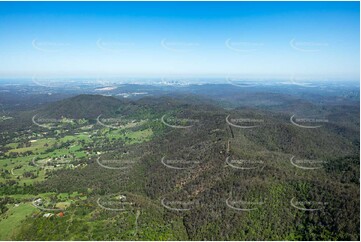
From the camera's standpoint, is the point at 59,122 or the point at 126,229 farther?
the point at 59,122

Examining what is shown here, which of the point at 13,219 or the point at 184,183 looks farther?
the point at 184,183

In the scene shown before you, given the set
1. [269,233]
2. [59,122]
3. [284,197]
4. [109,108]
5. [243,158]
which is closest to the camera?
[269,233]

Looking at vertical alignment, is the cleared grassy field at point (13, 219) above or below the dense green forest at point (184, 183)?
below

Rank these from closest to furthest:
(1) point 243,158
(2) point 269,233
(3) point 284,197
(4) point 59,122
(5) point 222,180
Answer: (2) point 269,233 → (3) point 284,197 → (5) point 222,180 → (1) point 243,158 → (4) point 59,122

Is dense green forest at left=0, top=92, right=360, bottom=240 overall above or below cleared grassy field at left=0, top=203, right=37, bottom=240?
above

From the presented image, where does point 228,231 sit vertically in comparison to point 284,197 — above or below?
below

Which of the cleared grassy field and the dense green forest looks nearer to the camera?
the dense green forest

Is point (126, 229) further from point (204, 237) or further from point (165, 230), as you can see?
point (204, 237)

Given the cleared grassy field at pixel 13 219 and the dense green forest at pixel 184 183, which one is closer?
the dense green forest at pixel 184 183

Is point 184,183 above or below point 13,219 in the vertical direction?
above

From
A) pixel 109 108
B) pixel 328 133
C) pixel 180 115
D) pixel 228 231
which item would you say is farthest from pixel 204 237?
pixel 109 108
